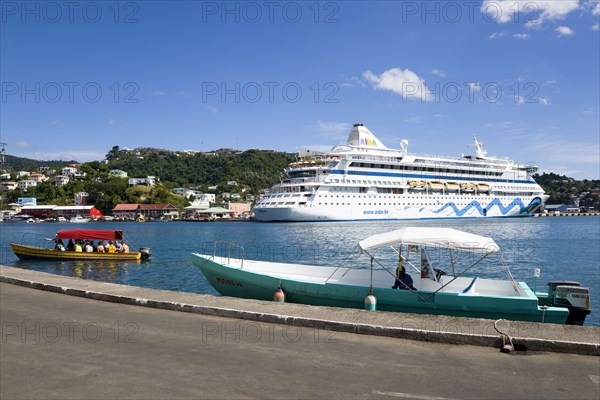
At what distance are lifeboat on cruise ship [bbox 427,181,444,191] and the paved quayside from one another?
74.5 m

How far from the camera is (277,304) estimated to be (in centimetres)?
879

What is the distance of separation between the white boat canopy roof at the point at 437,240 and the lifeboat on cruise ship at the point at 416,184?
223 feet

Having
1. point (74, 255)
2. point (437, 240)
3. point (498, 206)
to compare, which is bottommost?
point (74, 255)

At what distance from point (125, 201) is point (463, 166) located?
96.9 meters

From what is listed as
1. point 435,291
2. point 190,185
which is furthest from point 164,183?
point 435,291

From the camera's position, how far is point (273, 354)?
5.93 m

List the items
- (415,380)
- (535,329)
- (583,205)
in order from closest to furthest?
1. (415,380)
2. (535,329)
3. (583,205)

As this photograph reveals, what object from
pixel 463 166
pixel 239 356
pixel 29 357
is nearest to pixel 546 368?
pixel 239 356

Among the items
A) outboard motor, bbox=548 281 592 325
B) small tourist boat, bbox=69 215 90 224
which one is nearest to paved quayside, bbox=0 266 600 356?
outboard motor, bbox=548 281 592 325

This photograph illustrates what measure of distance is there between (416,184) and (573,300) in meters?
68.6

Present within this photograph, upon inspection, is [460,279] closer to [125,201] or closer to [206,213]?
[206,213]

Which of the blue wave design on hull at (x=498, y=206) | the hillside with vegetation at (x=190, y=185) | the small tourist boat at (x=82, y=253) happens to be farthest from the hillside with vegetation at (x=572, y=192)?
the small tourist boat at (x=82, y=253)

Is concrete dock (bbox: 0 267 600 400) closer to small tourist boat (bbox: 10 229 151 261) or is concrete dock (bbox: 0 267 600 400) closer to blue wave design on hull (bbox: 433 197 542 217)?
small tourist boat (bbox: 10 229 151 261)

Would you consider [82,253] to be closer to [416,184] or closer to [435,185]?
[416,184]
